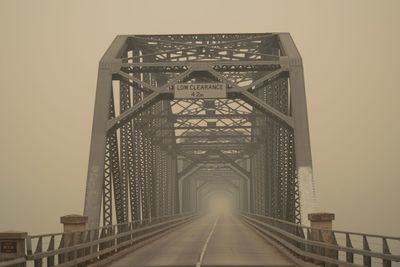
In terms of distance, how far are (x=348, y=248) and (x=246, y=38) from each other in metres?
18.3

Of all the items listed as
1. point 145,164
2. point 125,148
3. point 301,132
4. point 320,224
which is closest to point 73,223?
point 320,224

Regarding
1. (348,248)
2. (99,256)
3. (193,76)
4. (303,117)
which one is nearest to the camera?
(348,248)

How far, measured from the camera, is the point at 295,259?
65.0ft

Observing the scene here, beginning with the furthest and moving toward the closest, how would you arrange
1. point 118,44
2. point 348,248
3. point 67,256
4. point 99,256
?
point 118,44 → point 99,256 → point 67,256 → point 348,248

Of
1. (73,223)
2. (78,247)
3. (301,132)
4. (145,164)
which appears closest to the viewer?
(78,247)

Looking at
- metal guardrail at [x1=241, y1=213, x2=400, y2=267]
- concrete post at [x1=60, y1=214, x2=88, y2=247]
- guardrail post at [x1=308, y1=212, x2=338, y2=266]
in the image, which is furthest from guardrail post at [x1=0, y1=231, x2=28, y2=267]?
guardrail post at [x1=308, y1=212, x2=338, y2=266]

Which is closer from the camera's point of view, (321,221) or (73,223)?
(73,223)

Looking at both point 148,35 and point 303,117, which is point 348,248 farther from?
point 148,35

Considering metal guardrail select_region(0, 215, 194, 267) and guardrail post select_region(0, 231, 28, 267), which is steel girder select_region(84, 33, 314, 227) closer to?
metal guardrail select_region(0, 215, 194, 267)

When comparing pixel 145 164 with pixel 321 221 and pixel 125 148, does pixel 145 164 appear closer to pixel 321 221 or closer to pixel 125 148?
pixel 125 148

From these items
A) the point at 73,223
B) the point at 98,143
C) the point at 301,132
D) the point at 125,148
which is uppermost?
the point at 125,148

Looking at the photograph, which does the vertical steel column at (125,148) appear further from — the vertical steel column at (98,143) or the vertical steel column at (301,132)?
the vertical steel column at (301,132)

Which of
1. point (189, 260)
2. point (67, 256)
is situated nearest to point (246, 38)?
point (189, 260)

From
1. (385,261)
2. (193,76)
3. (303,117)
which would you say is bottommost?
(385,261)
